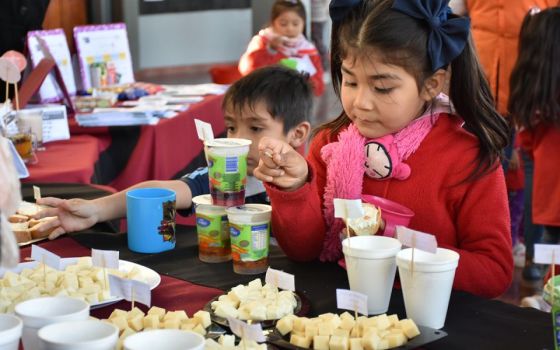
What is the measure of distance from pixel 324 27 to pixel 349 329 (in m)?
7.09

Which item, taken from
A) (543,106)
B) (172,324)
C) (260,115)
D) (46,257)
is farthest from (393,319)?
(543,106)

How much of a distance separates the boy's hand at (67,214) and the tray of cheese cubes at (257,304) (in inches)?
27.4

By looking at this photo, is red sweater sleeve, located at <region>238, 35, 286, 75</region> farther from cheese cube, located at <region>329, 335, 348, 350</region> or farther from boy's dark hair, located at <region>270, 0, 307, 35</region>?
cheese cube, located at <region>329, 335, 348, 350</region>

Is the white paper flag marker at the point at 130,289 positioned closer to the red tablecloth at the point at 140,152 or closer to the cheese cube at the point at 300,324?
the cheese cube at the point at 300,324

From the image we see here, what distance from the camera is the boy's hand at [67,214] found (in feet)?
7.62

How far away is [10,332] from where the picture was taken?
129cm

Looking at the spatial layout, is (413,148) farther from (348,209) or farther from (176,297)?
(176,297)

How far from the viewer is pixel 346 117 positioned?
2.35 metres

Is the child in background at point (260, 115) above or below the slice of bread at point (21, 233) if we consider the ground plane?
above

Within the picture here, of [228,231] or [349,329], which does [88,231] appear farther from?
[349,329]

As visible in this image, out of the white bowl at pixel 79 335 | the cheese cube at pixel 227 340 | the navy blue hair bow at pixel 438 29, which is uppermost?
the navy blue hair bow at pixel 438 29

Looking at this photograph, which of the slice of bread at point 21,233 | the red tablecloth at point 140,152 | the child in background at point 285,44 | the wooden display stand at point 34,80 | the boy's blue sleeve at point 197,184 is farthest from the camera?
the child in background at point 285,44

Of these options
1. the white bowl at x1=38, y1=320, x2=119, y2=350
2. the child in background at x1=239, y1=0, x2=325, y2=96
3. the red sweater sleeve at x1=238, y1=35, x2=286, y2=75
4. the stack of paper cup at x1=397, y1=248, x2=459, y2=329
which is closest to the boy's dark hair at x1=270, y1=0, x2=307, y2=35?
the child in background at x1=239, y1=0, x2=325, y2=96

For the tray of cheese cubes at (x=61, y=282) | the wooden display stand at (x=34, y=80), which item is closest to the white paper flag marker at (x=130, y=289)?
the tray of cheese cubes at (x=61, y=282)
